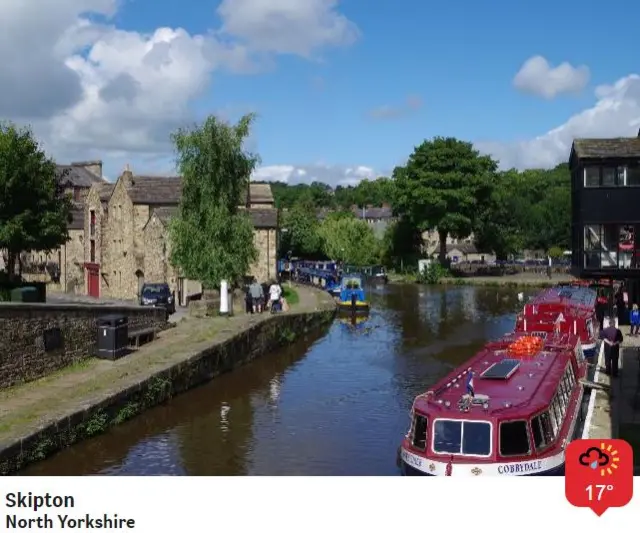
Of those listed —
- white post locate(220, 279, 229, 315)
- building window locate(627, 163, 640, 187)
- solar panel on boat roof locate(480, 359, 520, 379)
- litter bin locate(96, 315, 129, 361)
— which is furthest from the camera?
white post locate(220, 279, 229, 315)

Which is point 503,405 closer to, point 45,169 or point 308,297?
point 45,169

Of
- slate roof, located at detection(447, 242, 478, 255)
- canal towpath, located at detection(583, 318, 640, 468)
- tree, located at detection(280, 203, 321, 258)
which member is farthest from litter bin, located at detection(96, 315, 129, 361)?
slate roof, located at detection(447, 242, 478, 255)

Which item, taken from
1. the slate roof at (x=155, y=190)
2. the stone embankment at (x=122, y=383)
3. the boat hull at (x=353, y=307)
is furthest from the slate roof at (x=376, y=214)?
the stone embankment at (x=122, y=383)

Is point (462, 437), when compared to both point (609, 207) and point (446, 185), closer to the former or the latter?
point (609, 207)

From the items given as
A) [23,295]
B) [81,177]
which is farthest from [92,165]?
[23,295]

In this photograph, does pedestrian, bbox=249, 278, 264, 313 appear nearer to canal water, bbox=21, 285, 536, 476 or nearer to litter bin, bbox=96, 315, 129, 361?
canal water, bbox=21, 285, 536, 476

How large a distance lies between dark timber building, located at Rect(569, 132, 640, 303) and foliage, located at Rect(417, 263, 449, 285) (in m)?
41.3

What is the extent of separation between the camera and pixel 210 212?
1468 inches

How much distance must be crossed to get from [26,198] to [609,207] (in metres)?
25.3

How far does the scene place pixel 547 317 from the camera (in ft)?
92.2

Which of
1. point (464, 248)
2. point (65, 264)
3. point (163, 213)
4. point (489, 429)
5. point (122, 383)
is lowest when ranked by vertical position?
point (122, 383)

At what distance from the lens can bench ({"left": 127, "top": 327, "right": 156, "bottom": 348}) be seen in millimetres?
26703

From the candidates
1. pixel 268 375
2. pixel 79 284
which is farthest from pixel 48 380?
pixel 79 284

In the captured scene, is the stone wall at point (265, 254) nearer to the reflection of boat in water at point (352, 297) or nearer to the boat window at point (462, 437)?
the reflection of boat in water at point (352, 297)
